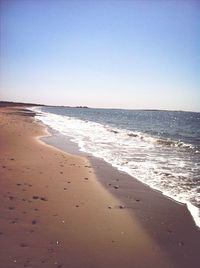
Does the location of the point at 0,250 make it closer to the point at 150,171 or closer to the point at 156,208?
the point at 156,208

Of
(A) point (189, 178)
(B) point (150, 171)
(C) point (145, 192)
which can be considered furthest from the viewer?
(B) point (150, 171)

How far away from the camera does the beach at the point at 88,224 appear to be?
5289mm

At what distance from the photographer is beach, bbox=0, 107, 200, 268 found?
5.29m

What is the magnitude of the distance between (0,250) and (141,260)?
232cm

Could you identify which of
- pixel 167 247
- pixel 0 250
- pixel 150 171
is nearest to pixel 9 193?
pixel 0 250

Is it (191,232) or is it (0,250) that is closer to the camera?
(0,250)

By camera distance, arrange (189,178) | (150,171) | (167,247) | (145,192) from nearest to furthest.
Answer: (167,247) → (145,192) → (189,178) → (150,171)

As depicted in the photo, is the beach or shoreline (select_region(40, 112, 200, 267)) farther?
shoreline (select_region(40, 112, 200, 267))

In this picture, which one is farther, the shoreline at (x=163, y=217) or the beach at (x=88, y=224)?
the shoreline at (x=163, y=217)

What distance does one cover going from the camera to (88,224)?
22.0 feet

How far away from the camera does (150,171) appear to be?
12.5 m

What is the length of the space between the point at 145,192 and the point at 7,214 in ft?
14.0

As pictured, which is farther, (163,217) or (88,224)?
(163,217)

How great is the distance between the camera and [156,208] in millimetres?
8094
